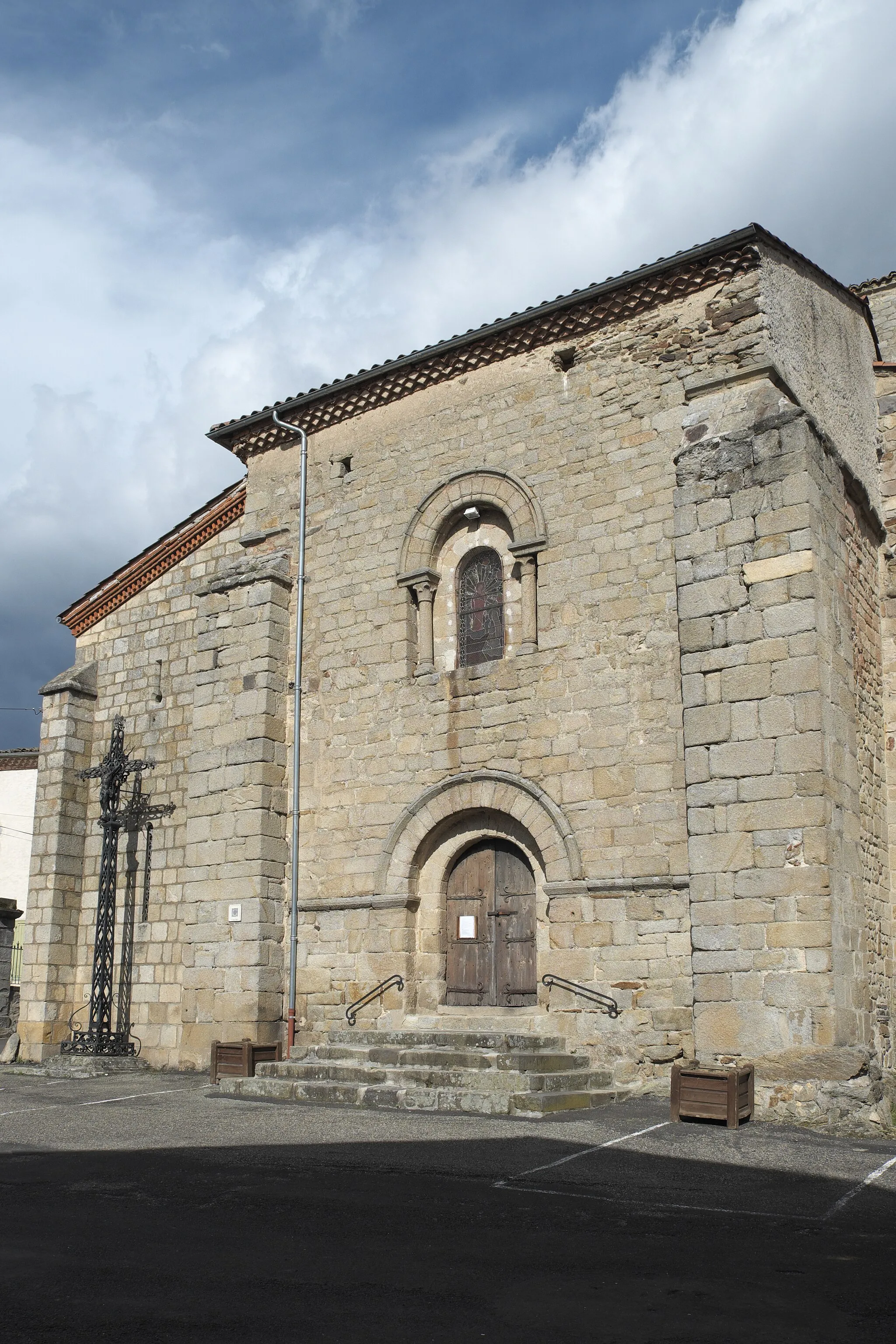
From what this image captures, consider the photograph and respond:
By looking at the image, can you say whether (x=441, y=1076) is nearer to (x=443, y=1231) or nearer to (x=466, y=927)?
(x=466, y=927)

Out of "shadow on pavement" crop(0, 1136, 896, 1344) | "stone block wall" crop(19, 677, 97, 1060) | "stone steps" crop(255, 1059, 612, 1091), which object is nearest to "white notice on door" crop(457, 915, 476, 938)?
"stone steps" crop(255, 1059, 612, 1091)

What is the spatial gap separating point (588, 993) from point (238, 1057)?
139 inches

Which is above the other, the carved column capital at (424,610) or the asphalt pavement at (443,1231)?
the carved column capital at (424,610)

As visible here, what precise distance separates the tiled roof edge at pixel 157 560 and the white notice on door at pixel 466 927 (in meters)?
5.93

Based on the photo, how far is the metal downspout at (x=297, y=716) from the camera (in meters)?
12.4

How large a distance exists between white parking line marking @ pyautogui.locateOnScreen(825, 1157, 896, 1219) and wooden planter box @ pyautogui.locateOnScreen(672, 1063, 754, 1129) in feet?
3.96

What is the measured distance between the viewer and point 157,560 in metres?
15.5

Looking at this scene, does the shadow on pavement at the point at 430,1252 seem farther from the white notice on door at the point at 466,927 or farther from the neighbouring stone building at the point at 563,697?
the white notice on door at the point at 466,927

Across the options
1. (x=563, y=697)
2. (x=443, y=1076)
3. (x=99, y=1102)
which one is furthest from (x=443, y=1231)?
(x=563, y=697)

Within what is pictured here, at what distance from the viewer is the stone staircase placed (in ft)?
30.5

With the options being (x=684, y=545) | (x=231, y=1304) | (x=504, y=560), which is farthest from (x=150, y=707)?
(x=231, y=1304)

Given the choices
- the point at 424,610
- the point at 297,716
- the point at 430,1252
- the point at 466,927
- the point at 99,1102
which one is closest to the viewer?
the point at 430,1252

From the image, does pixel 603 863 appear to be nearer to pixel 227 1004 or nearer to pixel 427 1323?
pixel 227 1004

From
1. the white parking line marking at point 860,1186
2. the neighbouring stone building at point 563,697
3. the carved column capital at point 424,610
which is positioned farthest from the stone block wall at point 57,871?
the white parking line marking at point 860,1186
